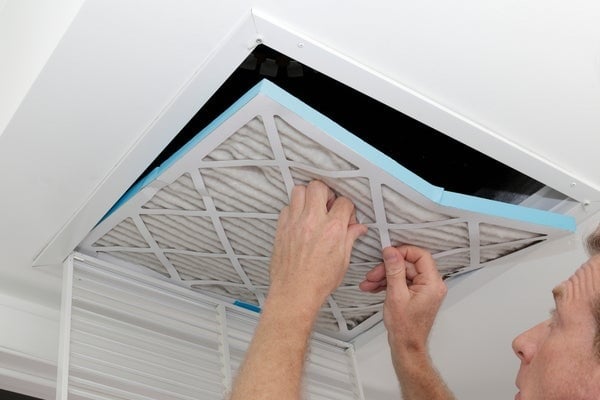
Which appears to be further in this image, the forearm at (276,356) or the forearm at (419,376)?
the forearm at (419,376)

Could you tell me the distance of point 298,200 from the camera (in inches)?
47.4

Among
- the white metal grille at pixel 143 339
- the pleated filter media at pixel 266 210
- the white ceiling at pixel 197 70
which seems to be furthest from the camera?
the white metal grille at pixel 143 339

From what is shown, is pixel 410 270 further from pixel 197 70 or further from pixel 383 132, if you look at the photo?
pixel 197 70

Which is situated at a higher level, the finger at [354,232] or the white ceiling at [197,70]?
the white ceiling at [197,70]

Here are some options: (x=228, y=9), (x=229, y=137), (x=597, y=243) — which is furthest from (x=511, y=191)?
(x=228, y=9)

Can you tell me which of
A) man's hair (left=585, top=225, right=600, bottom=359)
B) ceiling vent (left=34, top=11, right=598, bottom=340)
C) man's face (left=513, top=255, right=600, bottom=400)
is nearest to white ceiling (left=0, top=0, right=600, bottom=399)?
ceiling vent (left=34, top=11, right=598, bottom=340)

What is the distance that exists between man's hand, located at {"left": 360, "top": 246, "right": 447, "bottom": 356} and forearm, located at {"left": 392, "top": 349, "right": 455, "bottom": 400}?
1 cm

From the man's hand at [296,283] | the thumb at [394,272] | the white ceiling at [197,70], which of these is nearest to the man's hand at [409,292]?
the thumb at [394,272]

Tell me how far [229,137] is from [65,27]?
0.27 metres

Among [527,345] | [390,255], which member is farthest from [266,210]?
[527,345]

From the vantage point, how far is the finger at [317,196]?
3.90ft

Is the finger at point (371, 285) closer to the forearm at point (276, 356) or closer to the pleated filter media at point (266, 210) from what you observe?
the pleated filter media at point (266, 210)

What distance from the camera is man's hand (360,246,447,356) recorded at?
1.31m

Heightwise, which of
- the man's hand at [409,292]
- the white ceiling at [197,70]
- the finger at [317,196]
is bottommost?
the man's hand at [409,292]
